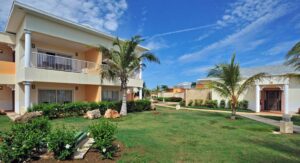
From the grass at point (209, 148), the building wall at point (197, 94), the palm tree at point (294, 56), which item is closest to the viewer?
the grass at point (209, 148)

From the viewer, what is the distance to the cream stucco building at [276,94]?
2202 cm

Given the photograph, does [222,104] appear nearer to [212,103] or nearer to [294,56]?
[212,103]

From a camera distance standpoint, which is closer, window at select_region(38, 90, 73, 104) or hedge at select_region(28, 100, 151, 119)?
hedge at select_region(28, 100, 151, 119)

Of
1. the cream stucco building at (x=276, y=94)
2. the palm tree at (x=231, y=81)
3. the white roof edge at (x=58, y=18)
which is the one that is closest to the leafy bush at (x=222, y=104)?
the cream stucco building at (x=276, y=94)

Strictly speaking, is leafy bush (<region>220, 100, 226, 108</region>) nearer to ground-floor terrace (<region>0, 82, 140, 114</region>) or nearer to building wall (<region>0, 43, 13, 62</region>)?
ground-floor terrace (<region>0, 82, 140, 114</region>)

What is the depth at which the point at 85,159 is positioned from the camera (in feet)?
18.5

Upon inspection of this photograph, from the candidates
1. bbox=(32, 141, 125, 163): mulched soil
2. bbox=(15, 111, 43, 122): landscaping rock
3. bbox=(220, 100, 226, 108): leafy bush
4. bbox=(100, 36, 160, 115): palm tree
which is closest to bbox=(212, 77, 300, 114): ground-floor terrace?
bbox=(220, 100, 226, 108): leafy bush

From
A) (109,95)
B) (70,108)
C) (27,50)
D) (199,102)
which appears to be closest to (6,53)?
(27,50)

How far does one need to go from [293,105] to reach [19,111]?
2820 centimetres

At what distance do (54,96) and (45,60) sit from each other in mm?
3811

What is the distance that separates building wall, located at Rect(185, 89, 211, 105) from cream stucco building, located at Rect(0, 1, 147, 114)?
15727 millimetres

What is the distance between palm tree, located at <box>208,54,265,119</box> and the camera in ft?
53.0

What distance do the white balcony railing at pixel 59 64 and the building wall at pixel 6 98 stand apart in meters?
5.91

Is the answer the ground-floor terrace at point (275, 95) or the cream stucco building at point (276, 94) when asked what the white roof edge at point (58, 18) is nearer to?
the cream stucco building at point (276, 94)
